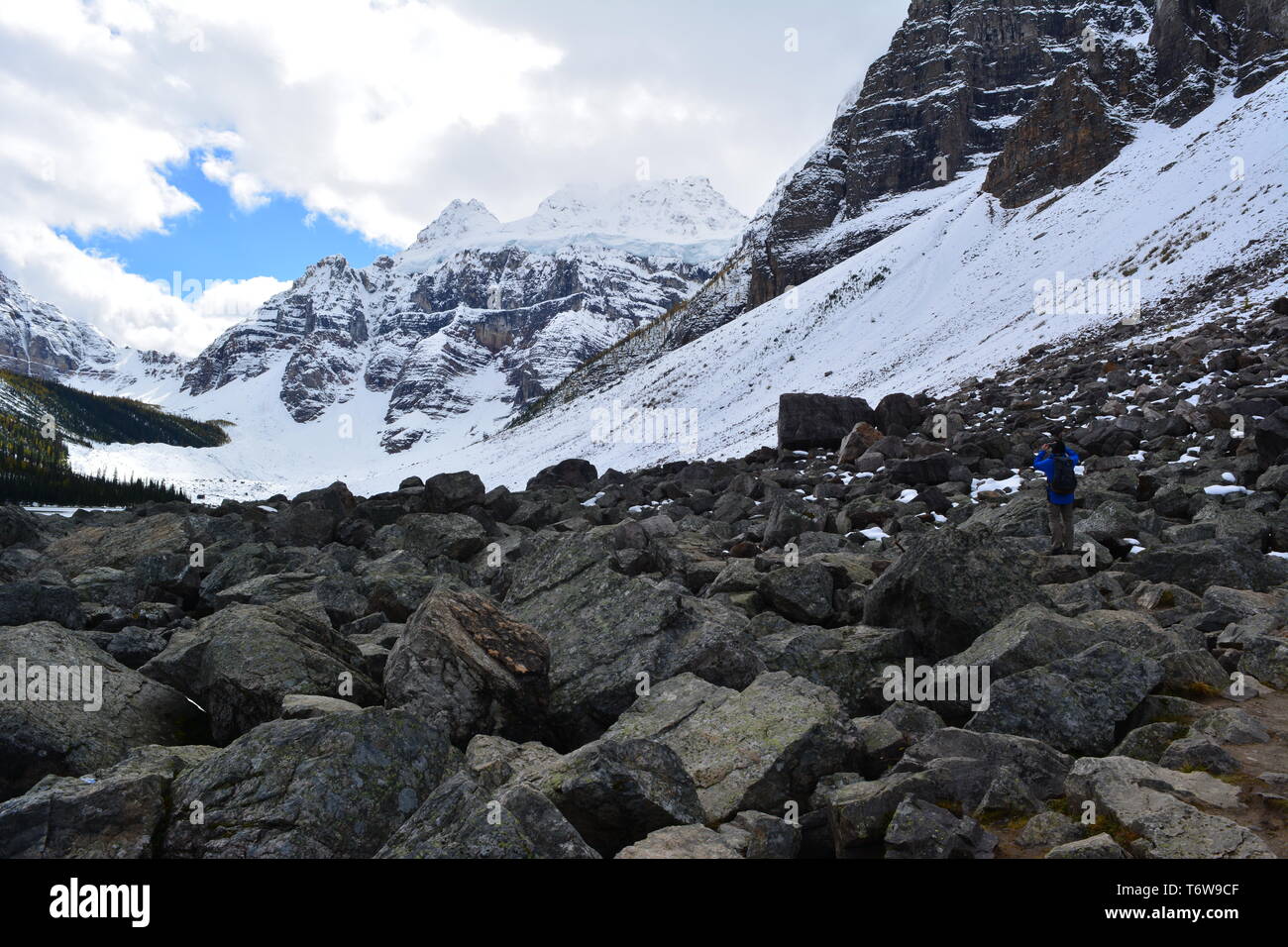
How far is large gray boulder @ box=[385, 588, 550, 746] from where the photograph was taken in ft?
Answer: 23.2

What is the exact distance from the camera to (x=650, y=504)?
2469 centimetres

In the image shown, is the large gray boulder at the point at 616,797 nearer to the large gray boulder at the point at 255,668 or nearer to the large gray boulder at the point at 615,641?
the large gray boulder at the point at 615,641

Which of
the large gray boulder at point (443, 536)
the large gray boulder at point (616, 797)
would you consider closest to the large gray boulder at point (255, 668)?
the large gray boulder at point (616, 797)

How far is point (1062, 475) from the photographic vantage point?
38.1 feet

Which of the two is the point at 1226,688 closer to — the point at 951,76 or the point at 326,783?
the point at 326,783

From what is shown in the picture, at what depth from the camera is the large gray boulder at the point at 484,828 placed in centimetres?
419

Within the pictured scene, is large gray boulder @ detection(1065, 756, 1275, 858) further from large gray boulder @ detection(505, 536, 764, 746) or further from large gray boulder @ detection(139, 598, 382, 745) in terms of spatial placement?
large gray boulder @ detection(139, 598, 382, 745)

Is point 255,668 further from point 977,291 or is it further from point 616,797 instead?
point 977,291

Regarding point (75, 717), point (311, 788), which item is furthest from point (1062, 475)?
point (75, 717)

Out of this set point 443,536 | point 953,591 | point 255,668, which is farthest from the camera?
point 443,536

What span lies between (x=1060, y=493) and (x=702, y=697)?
7909 mm

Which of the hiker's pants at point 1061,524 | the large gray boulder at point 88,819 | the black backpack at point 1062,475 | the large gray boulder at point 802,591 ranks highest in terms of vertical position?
the black backpack at point 1062,475

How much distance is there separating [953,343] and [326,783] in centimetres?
5000

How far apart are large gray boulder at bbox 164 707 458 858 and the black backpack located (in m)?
9.65
